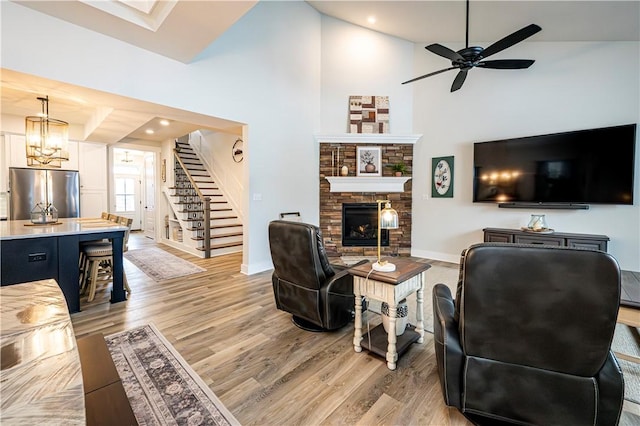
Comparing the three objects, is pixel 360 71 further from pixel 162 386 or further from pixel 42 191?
pixel 42 191

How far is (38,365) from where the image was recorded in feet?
2.31

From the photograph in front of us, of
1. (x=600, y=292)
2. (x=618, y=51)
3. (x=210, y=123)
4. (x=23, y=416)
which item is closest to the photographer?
→ (x=23, y=416)

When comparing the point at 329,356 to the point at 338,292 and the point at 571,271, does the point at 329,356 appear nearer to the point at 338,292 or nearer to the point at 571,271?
the point at 338,292

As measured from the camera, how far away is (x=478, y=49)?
2.96m

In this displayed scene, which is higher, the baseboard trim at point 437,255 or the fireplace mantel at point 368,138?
the fireplace mantel at point 368,138

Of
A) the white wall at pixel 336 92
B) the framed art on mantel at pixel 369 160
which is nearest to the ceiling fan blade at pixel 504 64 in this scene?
the white wall at pixel 336 92

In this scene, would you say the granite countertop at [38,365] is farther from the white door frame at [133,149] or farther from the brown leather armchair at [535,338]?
the white door frame at [133,149]

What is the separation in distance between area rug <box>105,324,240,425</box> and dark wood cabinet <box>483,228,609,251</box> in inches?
169

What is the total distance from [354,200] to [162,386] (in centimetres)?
448

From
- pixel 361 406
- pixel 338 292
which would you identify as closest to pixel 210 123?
pixel 338 292

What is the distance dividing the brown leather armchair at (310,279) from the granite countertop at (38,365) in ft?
5.21

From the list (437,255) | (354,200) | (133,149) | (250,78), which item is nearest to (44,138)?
(250,78)

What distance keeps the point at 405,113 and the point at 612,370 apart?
17.1 feet

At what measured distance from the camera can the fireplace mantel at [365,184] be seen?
18.3 ft
